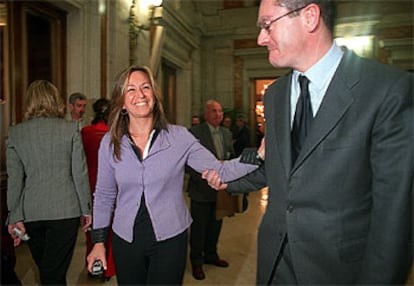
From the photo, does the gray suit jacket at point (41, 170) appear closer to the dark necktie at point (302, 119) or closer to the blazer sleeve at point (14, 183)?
the blazer sleeve at point (14, 183)

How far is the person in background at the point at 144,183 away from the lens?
1.66m

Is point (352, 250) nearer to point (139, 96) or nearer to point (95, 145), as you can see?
point (139, 96)

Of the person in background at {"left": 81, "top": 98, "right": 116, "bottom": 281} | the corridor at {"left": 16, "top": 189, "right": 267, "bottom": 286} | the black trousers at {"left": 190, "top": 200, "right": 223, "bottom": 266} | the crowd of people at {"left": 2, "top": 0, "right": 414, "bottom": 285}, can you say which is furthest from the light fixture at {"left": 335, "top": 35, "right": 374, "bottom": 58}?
the crowd of people at {"left": 2, "top": 0, "right": 414, "bottom": 285}

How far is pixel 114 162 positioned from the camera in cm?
170

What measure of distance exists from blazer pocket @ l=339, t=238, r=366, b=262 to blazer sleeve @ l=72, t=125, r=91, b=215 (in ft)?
5.69

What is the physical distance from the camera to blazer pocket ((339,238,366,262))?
1089 mm

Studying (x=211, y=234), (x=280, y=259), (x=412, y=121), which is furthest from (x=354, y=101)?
(x=211, y=234)

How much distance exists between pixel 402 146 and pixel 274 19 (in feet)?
1.90

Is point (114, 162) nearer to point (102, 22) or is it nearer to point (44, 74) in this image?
point (44, 74)

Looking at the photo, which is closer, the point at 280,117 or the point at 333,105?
the point at 333,105

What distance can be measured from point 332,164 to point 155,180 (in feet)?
2.89

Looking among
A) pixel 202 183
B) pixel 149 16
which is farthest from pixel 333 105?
pixel 149 16

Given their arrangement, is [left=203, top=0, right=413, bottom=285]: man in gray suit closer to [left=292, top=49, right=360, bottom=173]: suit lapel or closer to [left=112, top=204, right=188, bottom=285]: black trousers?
[left=292, top=49, right=360, bottom=173]: suit lapel

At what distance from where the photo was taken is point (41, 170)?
87.2 inches
